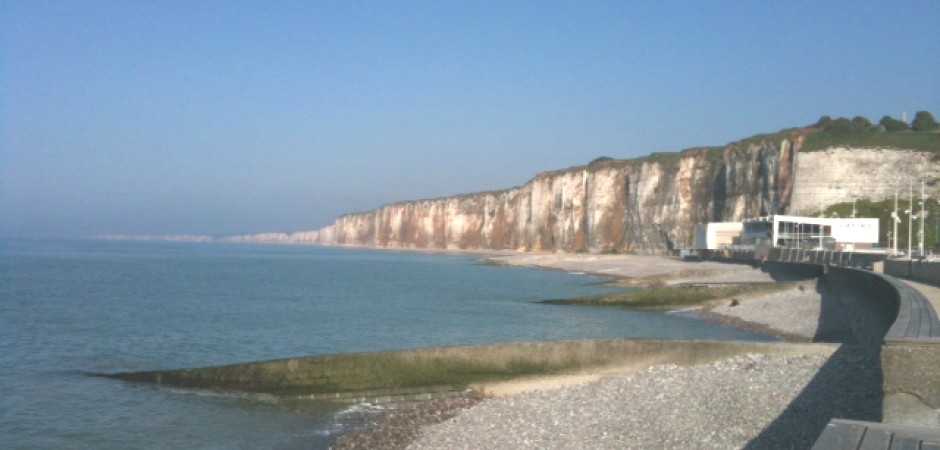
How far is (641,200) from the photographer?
329 feet

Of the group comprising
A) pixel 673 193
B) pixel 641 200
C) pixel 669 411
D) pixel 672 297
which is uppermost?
pixel 673 193

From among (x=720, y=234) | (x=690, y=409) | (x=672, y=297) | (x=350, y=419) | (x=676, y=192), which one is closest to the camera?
(x=690, y=409)

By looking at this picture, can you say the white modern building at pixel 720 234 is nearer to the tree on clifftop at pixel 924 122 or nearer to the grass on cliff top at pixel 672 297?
the tree on clifftop at pixel 924 122

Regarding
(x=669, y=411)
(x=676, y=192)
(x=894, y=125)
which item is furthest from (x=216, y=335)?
(x=894, y=125)

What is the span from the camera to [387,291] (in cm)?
4653

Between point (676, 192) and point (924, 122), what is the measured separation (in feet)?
108

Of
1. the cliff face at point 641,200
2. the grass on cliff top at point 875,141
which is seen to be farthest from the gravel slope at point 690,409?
the cliff face at point 641,200

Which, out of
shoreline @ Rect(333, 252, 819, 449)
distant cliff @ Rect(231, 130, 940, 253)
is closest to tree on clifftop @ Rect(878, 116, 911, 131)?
distant cliff @ Rect(231, 130, 940, 253)

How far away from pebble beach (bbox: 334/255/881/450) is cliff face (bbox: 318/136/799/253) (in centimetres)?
6926

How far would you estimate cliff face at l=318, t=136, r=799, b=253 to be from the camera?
270 feet

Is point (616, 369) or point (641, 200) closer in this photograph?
point (616, 369)

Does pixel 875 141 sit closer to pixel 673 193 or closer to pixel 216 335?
pixel 673 193

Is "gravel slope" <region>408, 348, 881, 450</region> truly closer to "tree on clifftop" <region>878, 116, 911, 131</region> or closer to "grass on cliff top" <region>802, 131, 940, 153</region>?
"grass on cliff top" <region>802, 131, 940, 153</region>

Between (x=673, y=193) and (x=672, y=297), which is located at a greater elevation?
(x=673, y=193)
